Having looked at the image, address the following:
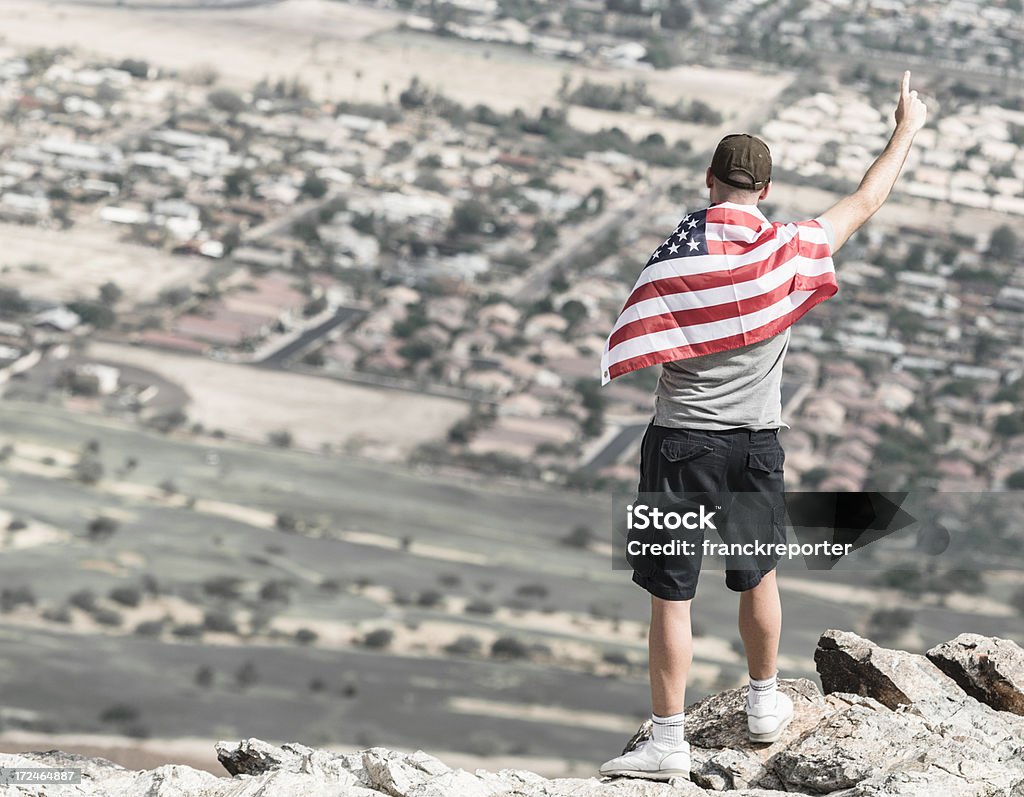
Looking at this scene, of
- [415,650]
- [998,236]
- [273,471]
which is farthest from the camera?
[998,236]

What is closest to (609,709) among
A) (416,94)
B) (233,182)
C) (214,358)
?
(214,358)

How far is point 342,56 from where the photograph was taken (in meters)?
54.5

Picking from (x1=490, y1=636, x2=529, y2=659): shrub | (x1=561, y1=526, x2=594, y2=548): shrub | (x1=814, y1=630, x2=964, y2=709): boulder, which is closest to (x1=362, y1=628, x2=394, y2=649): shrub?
(x1=490, y1=636, x2=529, y2=659): shrub

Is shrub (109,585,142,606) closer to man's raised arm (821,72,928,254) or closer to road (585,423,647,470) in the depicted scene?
road (585,423,647,470)

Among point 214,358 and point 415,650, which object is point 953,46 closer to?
point 214,358

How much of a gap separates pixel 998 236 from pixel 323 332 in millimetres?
19012

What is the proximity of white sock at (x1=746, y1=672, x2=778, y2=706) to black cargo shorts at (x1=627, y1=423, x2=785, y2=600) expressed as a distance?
24cm

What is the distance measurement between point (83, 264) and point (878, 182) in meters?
37.7

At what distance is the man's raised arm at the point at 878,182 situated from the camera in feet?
8.92

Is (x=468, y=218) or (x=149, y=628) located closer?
(x=149, y=628)

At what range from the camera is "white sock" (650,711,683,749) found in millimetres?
2832

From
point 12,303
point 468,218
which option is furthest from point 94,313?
point 468,218

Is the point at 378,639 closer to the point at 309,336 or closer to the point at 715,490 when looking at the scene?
the point at 309,336

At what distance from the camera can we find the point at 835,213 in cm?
272
